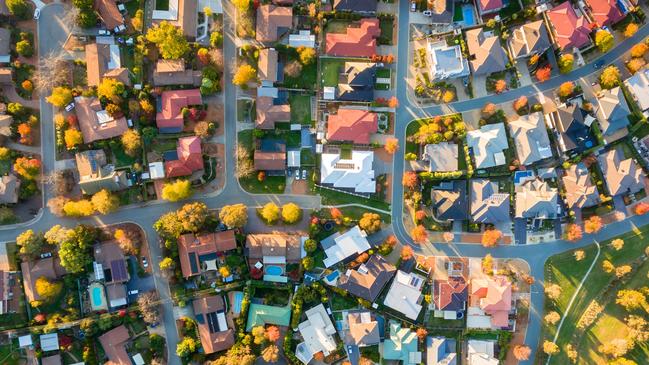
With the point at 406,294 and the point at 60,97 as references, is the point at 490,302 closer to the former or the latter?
the point at 406,294

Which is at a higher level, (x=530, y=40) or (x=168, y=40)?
(x=530, y=40)

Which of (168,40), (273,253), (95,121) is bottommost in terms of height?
(273,253)

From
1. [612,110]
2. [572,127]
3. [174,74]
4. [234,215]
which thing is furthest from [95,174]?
[612,110]

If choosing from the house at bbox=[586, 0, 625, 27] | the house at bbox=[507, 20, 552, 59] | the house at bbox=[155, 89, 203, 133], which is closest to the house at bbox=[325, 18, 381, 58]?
the house at bbox=[507, 20, 552, 59]

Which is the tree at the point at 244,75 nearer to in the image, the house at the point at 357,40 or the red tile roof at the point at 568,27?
the house at the point at 357,40

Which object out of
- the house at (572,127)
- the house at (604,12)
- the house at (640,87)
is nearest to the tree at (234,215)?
the house at (572,127)

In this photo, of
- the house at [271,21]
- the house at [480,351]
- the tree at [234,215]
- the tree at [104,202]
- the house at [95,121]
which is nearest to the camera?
the tree at [104,202]
